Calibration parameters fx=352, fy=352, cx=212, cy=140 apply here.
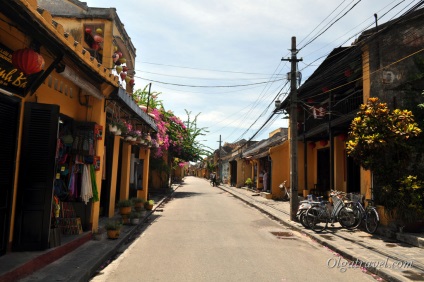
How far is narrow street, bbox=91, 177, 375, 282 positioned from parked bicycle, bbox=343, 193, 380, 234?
1.93 metres

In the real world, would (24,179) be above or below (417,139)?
below

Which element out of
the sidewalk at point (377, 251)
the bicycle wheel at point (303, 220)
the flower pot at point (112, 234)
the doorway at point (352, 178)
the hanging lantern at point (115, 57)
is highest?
the hanging lantern at point (115, 57)

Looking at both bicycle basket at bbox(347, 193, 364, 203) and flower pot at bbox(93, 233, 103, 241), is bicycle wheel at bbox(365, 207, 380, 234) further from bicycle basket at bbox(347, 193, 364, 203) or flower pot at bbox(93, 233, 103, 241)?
flower pot at bbox(93, 233, 103, 241)

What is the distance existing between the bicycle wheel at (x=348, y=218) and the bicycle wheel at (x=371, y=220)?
0.44 meters

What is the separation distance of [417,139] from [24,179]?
33.8 ft

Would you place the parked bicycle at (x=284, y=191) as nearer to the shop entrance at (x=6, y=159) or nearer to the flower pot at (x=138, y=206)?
the flower pot at (x=138, y=206)

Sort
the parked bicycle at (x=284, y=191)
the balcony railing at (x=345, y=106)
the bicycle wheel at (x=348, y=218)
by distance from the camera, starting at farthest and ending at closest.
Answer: the parked bicycle at (x=284, y=191)
the balcony railing at (x=345, y=106)
the bicycle wheel at (x=348, y=218)

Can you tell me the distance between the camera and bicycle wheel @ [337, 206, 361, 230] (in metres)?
11.3

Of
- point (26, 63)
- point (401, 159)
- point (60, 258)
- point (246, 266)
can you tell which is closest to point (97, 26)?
point (26, 63)

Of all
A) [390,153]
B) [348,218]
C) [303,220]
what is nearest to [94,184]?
[303,220]

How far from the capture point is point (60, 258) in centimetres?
674

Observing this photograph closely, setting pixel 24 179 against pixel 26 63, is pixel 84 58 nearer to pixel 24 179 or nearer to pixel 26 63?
pixel 26 63

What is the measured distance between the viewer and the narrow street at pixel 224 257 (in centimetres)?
614

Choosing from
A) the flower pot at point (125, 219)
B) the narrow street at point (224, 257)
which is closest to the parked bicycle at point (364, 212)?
the narrow street at point (224, 257)
